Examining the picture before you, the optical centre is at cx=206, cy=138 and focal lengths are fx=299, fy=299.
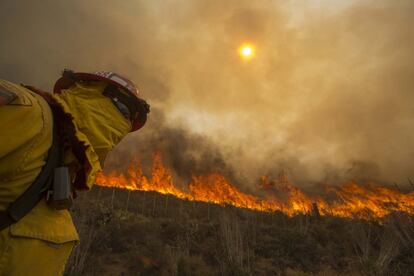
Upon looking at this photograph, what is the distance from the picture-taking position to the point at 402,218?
13836mm

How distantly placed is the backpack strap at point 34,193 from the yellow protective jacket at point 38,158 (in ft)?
0.09

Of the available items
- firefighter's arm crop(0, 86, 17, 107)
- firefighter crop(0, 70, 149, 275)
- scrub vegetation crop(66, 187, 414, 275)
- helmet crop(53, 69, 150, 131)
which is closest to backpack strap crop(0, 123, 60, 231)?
firefighter crop(0, 70, 149, 275)

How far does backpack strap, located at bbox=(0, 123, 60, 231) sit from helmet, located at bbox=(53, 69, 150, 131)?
580 mm

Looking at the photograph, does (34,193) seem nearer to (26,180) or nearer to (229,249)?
(26,180)

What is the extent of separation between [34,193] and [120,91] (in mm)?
974

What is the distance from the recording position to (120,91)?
7.52ft

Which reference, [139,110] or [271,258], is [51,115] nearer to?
[139,110]

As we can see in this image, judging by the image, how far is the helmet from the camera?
227 centimetres

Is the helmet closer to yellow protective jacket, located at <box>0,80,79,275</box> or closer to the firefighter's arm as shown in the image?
yellow protective jacket, located at <box>0,80,79,275</box>

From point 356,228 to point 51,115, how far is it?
16754 millimetres

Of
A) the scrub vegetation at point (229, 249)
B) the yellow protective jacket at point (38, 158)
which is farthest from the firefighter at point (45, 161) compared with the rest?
the scrub vegetation at point (229, 249)

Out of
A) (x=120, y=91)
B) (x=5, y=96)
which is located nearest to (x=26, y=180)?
(x=5, y=96)

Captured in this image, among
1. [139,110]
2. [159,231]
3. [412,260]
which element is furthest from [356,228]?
[139,110]

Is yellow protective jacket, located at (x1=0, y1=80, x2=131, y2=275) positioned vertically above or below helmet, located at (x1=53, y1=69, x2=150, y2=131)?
below
